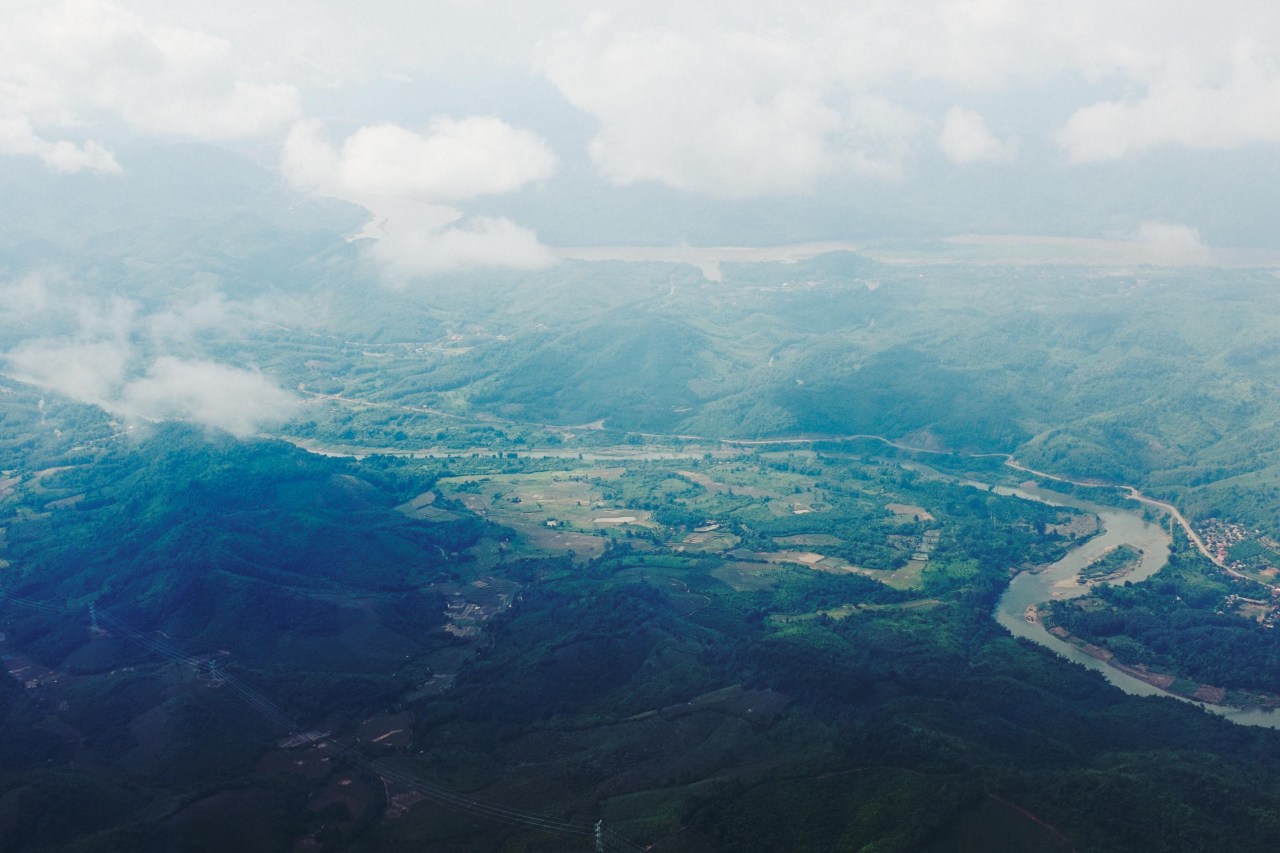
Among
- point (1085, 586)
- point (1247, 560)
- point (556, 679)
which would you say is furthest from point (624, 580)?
point (1247, 560)

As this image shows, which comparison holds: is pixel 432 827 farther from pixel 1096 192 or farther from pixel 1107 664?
pixel 1096 192

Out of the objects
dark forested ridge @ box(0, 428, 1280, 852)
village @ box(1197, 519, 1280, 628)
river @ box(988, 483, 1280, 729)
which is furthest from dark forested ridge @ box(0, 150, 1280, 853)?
river @ box(988, 483, 1280, 729)

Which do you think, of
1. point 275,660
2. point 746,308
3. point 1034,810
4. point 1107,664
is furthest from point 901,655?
point 746,308

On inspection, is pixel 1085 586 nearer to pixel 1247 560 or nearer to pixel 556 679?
pixel 1247 560

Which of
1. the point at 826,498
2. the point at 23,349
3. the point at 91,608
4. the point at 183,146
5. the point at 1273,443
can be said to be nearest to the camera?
the point at 91,608

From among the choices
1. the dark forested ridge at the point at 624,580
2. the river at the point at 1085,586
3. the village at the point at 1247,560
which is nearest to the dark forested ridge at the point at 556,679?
the dark forested ridge at the point at 624,580

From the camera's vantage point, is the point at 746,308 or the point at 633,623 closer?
the point at 633,623

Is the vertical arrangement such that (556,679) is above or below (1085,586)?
above

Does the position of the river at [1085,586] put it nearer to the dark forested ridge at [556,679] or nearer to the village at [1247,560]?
the dark forested ridge at [556,679]

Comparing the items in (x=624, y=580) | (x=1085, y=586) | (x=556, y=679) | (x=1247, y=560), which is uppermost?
(x=624, y=580)
